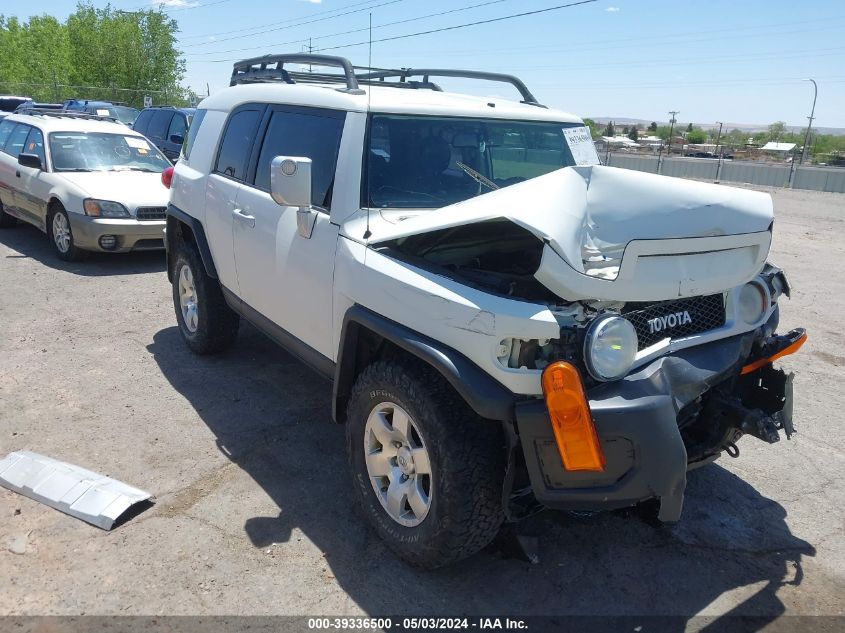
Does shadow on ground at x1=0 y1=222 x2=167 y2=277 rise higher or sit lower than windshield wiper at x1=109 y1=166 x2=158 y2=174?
lower

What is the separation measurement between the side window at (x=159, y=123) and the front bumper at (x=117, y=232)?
780 centimetres

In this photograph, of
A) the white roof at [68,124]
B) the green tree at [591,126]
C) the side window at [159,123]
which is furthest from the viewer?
the side window at [159,123]

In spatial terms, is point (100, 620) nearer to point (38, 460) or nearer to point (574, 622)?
point (38, 460)

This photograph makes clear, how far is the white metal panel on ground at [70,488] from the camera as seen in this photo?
11.7ft

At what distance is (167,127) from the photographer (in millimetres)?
15672

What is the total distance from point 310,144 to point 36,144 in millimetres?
7406

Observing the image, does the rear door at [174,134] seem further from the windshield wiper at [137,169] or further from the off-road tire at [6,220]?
the windshield wiper at [137,169]

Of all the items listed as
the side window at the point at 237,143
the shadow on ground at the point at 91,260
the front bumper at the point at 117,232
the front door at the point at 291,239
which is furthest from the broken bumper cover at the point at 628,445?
the shadow on ground at the point at 91,260

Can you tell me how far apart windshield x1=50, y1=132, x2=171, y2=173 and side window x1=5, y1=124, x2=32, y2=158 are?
82 centimetres

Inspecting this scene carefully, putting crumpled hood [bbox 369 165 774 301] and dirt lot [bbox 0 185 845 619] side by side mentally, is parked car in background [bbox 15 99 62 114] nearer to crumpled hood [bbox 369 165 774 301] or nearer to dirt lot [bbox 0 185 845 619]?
dirt lot [bbox 0 185 845 619]

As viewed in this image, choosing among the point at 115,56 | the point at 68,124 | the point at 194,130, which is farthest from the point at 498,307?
the point at 115,56

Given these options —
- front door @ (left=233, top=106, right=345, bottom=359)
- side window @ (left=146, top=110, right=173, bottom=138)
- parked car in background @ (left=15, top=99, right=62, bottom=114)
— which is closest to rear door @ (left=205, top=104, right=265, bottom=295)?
front door @ (left=233, top=106, right=345, bottom=359)

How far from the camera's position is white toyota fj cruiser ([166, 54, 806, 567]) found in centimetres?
261

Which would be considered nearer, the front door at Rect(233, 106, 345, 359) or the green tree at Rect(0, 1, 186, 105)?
the front door at Rect(233, 106, 345, 359)
